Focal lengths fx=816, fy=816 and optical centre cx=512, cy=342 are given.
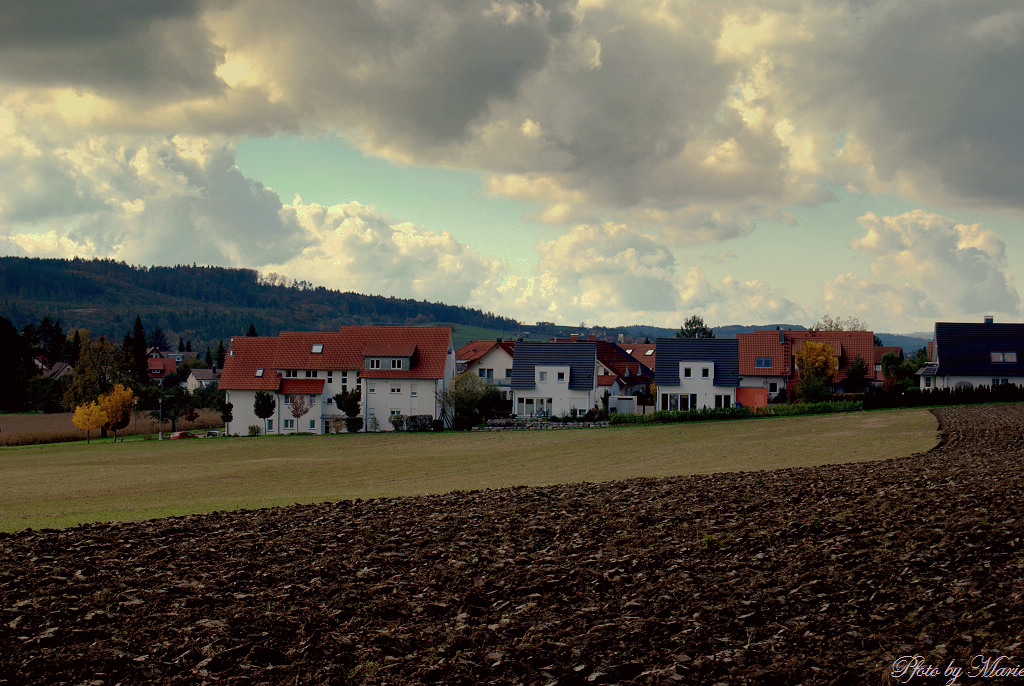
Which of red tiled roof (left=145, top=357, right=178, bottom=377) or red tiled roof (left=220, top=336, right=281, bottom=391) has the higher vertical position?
red tiled roof (left=145, top=357, right=178, bottom=377)

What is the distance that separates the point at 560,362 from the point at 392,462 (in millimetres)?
36554

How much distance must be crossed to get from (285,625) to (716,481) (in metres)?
15.1

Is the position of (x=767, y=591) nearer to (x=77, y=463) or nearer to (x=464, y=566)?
(x=464, y=566)

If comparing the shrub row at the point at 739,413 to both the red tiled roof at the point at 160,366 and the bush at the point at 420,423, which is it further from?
the red tiled roof at the point at 160,366

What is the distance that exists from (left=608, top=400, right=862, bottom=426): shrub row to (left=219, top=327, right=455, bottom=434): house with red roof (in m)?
20.7

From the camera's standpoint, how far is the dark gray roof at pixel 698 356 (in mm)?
75438

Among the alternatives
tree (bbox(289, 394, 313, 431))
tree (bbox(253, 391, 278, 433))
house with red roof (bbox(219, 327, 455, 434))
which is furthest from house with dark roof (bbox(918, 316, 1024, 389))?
tree (bbox(253, 391, 278, 433))

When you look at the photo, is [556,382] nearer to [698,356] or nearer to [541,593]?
[698,356]

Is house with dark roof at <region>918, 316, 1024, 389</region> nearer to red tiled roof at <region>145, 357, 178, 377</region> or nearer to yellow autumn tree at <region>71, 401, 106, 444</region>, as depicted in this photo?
yellow autumn tree at <region>71, 401, 106, 444</region>

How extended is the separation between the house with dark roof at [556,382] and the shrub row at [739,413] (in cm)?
1157

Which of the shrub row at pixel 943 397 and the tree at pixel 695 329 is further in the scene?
the tree at pixel 695 329

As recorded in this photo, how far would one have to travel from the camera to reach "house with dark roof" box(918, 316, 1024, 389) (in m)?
73.4

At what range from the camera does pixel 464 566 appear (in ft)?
46.4

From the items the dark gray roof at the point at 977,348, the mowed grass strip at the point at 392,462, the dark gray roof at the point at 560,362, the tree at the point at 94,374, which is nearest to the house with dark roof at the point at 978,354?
the dark gray roof at the point at 977,348
